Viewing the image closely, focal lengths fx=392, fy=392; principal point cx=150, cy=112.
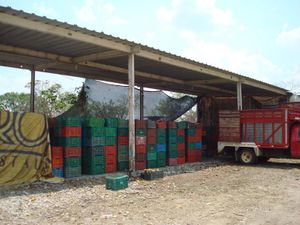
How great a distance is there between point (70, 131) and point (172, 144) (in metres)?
5.38

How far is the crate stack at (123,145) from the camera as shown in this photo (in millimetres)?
13723

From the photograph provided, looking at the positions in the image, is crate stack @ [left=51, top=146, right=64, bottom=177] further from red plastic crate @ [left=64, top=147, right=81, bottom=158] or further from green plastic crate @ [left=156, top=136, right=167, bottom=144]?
green plastic crate @ [left=156, top=136, right=167, bottom=144]

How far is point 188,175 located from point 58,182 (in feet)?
15.7

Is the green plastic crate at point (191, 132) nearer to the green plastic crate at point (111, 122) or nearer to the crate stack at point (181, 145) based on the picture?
the crate stack at point (181, 145)

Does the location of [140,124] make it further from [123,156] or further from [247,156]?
[247,156]

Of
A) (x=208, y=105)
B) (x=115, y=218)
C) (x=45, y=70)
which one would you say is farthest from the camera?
(x=208, y=105)

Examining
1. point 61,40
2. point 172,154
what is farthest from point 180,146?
point 61,40

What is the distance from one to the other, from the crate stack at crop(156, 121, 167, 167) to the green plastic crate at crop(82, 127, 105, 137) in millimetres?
3046

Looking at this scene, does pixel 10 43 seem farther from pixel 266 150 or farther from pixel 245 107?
pixel 245 107

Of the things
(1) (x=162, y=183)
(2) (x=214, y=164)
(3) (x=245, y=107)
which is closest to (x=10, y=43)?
(1) (x=162, y=183)

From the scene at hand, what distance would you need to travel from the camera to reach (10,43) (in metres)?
12.5

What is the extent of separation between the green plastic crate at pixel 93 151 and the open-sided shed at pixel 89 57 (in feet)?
3.42

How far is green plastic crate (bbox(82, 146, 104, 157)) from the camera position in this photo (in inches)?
505

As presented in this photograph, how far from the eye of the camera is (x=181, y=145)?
17.0 m
